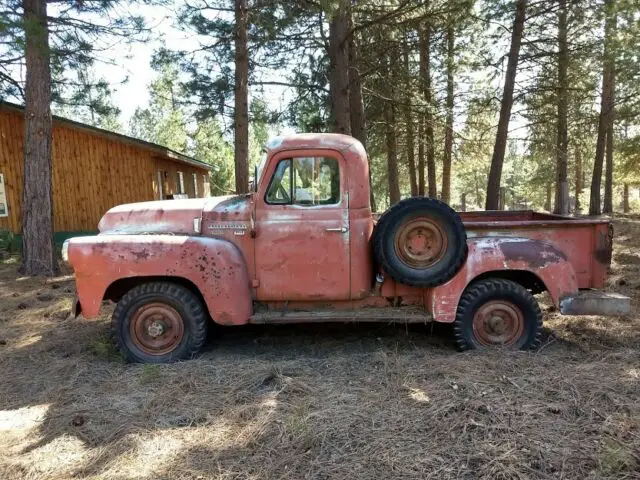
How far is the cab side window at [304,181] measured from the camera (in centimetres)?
494

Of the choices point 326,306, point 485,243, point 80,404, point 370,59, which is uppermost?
point 370,59

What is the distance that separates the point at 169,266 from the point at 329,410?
217 centimetres

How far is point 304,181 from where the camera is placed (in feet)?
16.3

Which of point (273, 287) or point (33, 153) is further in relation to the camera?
point (33, 153)

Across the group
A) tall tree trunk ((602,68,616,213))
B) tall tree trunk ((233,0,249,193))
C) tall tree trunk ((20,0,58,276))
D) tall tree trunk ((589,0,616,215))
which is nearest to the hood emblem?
tall tree trunk ((233,0,249,193))

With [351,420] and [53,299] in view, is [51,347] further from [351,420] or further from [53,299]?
[351,420]

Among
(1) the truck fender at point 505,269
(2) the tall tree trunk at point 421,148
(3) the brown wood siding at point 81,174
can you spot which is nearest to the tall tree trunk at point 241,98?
(3) the brown wood siding at point 81,174

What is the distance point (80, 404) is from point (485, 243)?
13.0 ft

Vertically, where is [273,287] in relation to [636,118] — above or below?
below

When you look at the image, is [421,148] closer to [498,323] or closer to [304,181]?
[498,323]

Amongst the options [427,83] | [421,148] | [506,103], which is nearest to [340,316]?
[506,103]

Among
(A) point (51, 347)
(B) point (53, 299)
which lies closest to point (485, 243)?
(A) point (51, 347)

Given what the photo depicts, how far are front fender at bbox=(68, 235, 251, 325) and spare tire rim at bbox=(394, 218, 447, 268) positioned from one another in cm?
161

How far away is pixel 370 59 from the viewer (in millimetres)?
12867
